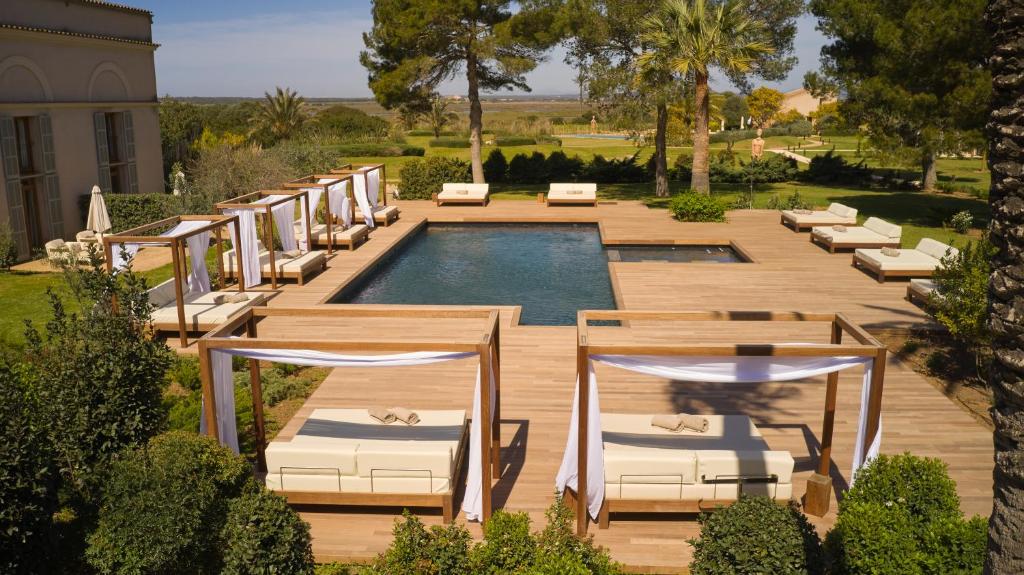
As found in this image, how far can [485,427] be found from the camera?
21.6 feet

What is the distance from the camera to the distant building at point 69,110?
62.9 ft

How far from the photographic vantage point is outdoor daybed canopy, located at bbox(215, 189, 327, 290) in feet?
47.9

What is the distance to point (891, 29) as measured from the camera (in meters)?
20.5

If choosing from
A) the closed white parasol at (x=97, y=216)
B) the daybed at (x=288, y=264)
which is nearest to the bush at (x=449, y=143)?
the closed white parasol at (x=97, y=216)

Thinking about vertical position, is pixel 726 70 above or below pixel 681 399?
above

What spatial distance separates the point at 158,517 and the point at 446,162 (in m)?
23.1

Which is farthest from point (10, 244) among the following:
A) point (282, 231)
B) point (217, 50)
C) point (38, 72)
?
point (217, 50)

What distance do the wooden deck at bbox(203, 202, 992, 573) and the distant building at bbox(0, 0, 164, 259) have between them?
28.6 feet

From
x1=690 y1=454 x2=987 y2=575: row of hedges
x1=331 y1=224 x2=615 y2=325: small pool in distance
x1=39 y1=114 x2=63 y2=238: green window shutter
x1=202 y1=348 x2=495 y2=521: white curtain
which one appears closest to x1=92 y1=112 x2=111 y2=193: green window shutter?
x1=39 y1=114 x2=63 y2=238: green window shutter

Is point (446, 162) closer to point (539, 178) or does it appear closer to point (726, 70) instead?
point (539, 178)

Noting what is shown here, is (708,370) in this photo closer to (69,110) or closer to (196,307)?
(196,307)

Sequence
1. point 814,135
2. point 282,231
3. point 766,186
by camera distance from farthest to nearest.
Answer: point 814,135, point 766,186, point 282,231

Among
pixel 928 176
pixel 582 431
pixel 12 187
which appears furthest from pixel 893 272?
pixel 12 187

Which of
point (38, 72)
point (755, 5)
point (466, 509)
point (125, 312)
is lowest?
point (466, 509)
